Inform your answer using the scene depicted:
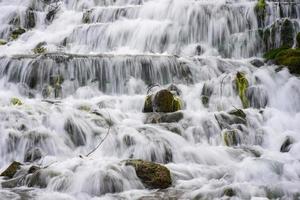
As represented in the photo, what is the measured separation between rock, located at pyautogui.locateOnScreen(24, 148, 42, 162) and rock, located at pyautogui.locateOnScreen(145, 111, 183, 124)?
7.85ft

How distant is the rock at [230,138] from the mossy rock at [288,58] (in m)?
3.38

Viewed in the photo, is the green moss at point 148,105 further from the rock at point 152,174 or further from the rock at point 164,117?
the rock at point 152,174

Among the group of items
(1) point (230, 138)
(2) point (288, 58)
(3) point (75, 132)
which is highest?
(2) point (288, 58)

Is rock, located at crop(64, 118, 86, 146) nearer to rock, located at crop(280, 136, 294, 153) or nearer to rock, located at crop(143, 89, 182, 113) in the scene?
rock, located at crop(143, 89, 182, 113)

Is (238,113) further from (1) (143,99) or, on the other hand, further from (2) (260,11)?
(2) (260,11)

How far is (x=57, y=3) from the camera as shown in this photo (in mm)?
19359

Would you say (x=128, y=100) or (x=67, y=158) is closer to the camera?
(x=67, y=158)

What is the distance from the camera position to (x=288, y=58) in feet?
40.8

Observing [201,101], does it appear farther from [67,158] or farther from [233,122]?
[67,158]

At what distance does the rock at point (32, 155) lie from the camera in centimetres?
830

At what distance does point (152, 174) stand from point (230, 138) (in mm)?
2687

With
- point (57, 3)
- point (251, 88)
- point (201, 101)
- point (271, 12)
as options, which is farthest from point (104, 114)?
point (57, 3)

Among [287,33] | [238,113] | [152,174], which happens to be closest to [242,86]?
[238,113]

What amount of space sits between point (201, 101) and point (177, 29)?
4402 mm
